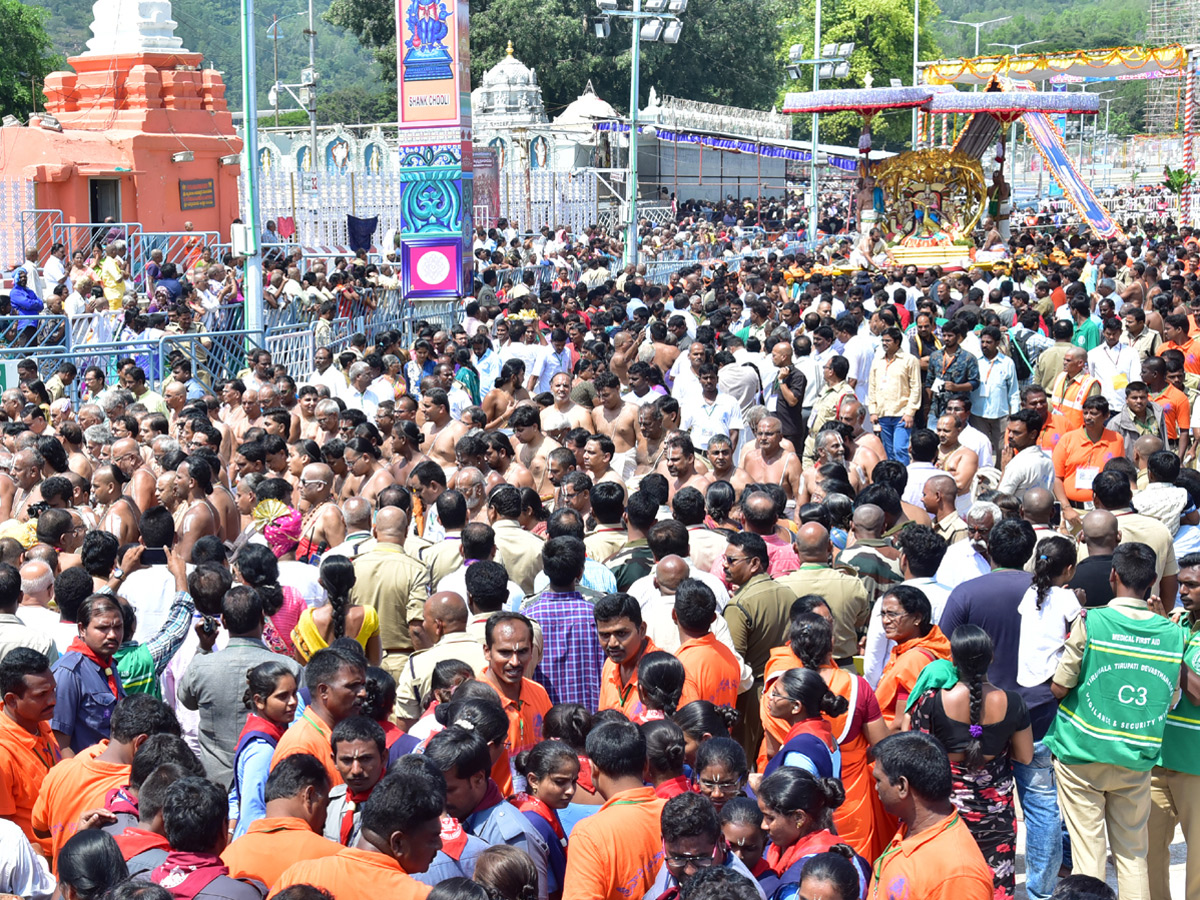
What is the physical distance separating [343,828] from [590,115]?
136 feet

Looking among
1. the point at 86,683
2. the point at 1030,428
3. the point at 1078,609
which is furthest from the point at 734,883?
the point at 1030,428

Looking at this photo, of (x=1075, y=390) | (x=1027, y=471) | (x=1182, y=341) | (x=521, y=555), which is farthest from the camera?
(x=1182, y=341)

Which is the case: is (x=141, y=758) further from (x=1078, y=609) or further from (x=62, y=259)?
(x=62, y=259)

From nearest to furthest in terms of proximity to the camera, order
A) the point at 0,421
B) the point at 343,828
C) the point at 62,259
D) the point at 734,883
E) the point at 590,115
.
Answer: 1. the point at 734,883
2. the point at 343,828
3. the point at 0,421
4. the point at 62,259
5. the point at 590,115

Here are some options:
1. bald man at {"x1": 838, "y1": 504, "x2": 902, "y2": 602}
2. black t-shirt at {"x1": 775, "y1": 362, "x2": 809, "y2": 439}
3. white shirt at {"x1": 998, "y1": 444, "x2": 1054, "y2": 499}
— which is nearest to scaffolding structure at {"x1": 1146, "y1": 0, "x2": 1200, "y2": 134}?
black t-shirt at {"x1": 775, "y1": 362, "x2": 809, "y2": 439}

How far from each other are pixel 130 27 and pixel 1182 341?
67.5ft

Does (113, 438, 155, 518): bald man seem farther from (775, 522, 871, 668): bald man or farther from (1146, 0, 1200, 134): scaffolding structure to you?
(1146, 0, 1200, 134): scaffolding structure

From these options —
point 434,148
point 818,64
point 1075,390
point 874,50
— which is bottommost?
point 1075,390

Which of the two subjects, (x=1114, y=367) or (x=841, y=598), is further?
(x=1114, y=367)

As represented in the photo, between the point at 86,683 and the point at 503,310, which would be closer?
the point at 86,683

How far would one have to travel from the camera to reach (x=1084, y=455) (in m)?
8.59

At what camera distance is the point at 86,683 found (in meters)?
5.17

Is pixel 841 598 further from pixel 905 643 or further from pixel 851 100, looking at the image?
pixel 851 100

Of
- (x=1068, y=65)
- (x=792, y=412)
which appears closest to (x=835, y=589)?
(x=792, y=412)
